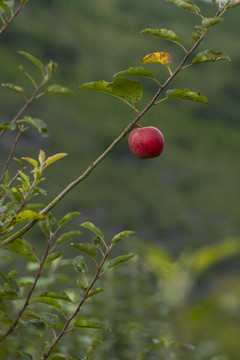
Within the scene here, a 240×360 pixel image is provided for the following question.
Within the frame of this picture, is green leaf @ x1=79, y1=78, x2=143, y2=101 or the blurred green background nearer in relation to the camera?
green leaf @ x1=79, y1=78, x2=143, y2=101

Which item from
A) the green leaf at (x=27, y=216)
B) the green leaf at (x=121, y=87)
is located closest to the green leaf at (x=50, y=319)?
the green leaf at (x=27, y=216)

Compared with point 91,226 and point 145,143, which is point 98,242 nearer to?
point 91,226

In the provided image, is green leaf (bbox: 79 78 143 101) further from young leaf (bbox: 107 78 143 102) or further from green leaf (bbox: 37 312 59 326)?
green leaf (bbox: 37 312 59 326)

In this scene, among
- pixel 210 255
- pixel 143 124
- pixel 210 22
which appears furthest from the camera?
pixel 143 124

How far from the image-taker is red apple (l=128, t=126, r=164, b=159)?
624mm

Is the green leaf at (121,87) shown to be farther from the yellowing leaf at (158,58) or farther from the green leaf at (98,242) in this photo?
the green leaf at (98,242)

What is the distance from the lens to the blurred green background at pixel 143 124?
5207 millimetres

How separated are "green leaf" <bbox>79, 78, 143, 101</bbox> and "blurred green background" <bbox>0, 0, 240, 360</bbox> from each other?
270 cm

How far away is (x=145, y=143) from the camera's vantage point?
0.62 meters

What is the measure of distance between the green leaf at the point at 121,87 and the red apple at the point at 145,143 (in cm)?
5

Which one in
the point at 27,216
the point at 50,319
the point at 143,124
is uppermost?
the point at 27,216

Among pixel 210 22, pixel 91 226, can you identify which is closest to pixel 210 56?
pixel 210 22

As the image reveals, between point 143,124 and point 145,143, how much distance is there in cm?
549

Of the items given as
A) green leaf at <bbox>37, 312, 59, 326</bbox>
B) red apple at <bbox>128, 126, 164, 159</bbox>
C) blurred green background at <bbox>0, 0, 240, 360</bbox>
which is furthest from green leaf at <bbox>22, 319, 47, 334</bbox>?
blurred green background at <bbox>0, 0, 240, 360</bbox>
